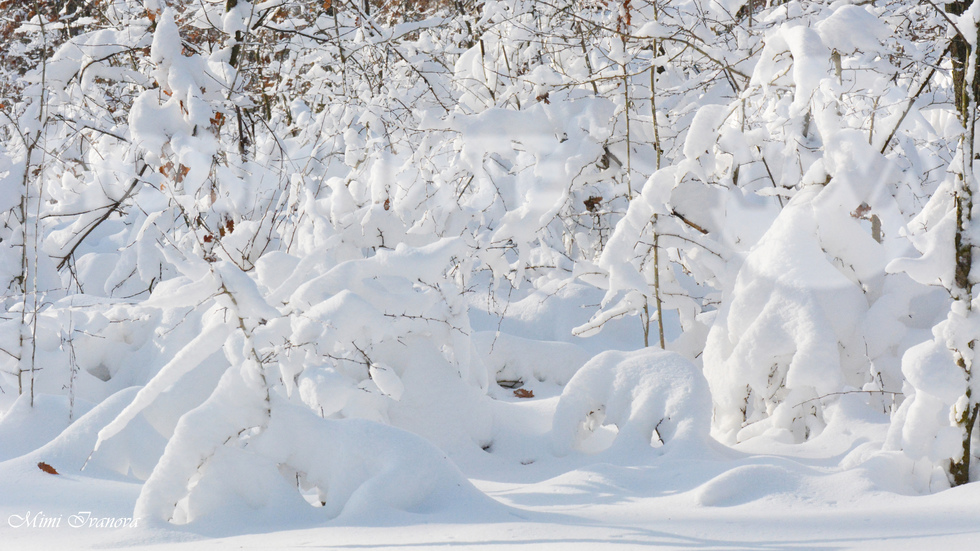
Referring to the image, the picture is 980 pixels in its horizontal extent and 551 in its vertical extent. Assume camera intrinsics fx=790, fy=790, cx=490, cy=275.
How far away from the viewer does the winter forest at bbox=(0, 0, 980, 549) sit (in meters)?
2.00

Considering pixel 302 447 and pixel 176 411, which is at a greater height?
pixel 176 411

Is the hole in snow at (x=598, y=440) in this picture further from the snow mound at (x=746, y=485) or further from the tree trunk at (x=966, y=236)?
the tree trunk at (x=966, y=236)

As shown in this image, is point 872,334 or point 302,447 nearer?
point 302,447

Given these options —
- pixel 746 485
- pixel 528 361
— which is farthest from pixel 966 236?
pixel 528 361

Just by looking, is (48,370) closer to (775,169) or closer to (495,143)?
(495,143)

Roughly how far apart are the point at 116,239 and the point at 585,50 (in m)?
4.35

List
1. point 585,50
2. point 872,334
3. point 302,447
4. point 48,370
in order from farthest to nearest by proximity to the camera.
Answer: point 585,50 → point 48,370 → point 872,334 → point 302,447

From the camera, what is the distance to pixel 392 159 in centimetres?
410

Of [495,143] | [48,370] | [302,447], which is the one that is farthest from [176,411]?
[495,143]

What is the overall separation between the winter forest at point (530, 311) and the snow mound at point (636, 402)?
0.04 feet

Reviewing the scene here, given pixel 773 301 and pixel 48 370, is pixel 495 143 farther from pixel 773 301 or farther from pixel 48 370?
pixel 48 370

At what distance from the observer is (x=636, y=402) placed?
2.78 m

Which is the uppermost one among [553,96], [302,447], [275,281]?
[553,96]

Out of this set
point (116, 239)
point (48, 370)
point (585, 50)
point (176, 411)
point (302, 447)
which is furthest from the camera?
point (116, 239)
